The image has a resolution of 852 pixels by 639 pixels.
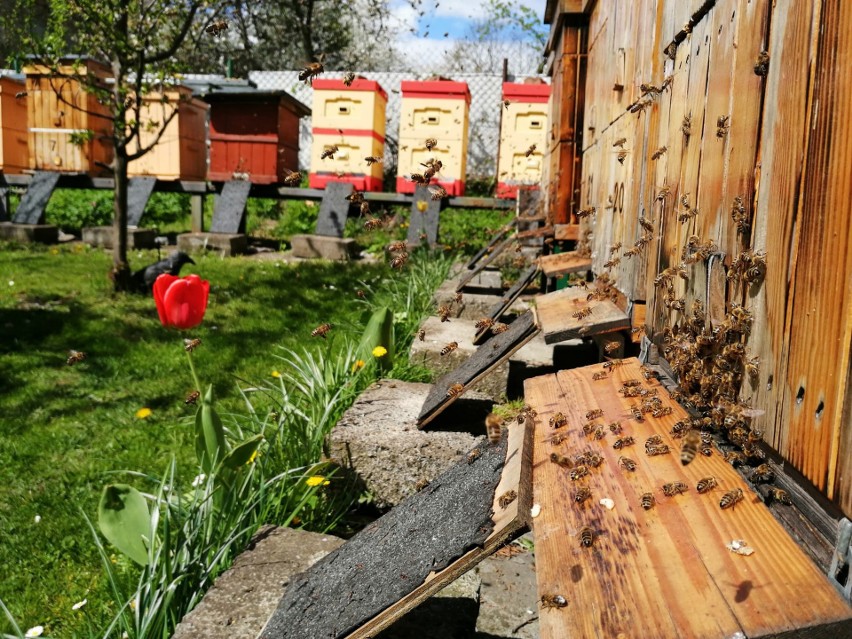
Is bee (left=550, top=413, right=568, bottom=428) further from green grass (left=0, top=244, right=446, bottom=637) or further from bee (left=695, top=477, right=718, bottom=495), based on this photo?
green grass (left=0, top=244, right=446, bottom=637)

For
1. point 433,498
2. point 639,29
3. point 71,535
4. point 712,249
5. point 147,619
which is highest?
point 639,29

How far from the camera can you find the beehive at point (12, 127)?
11.6 meters

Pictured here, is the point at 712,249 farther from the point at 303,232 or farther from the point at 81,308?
the point at 303,232

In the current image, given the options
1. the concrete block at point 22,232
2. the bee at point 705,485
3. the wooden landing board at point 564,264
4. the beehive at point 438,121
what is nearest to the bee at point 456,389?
the wooden landing board at point 564,264

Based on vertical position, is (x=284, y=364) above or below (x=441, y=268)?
below

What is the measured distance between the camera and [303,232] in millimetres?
12766

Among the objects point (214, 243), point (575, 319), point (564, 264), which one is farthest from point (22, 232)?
point (575, 319)

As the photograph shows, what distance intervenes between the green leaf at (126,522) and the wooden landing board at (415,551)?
1.92ft

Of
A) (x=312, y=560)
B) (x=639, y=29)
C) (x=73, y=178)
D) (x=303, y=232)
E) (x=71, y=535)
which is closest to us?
(x=312, y=560)

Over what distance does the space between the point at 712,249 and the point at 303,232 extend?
1128cm

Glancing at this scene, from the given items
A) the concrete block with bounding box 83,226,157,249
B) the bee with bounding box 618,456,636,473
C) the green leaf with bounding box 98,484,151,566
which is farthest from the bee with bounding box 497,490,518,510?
the concrete block with bounding box 83,226,157,249

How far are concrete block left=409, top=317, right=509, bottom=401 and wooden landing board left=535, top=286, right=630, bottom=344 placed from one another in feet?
1.50

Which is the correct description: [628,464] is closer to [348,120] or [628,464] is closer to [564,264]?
[564,264]

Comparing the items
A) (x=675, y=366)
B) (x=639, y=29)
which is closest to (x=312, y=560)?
(x=675, y=366)
